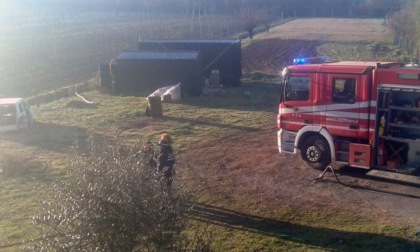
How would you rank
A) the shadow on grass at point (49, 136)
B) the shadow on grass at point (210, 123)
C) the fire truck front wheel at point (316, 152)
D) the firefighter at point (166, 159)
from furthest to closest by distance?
the shadow on grass at point (210, 123) < the shadow on grass at point (49, 136) < the fire truck front wheel at point (316, 152) < the firefighter at point (166, 159)

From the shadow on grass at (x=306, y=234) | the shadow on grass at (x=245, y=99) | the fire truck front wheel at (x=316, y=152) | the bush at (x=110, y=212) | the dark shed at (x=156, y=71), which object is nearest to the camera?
the bush at (x=110, y=212)

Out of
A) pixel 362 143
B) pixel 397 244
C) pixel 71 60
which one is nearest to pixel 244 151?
pixel 362 143

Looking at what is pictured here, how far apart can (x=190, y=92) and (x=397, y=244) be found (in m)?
19.6

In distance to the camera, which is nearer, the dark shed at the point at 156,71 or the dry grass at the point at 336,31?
the dark shed at the point at 156,71

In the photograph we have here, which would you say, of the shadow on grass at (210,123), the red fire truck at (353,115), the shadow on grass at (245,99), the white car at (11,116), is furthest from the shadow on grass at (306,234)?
the shadow on grass at (245,99)

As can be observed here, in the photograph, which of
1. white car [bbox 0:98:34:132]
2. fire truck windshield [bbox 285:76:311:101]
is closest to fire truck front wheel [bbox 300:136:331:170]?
fire truck windshield [bbox 285:76:311:101]

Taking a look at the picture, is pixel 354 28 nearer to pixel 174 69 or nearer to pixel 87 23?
pixel 87 23

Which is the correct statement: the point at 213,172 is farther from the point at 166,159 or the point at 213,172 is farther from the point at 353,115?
the point at 353,115

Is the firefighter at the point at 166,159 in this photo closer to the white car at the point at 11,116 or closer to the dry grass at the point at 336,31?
the white car at the point at 11,116

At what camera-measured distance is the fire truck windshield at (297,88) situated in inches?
603

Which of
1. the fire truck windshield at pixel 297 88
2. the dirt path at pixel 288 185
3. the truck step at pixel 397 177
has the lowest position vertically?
the dirt path at pixel 288 185

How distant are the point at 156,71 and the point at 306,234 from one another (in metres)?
20.0

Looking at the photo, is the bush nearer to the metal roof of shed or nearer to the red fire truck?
the red fire truck

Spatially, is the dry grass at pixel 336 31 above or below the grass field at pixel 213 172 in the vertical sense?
above
